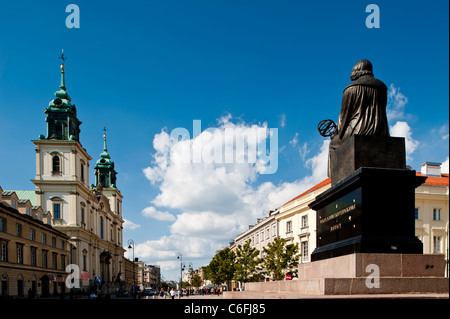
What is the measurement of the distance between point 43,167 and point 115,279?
47.8 metres

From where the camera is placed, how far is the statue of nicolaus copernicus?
10.6 m

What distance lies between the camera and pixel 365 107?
424 inches

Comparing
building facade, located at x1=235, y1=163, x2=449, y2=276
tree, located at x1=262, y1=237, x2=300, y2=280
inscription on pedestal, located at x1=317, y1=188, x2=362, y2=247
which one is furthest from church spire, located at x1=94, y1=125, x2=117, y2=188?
inscription on pedestal, located at x1=317, y1=188, x2=362, y2=247

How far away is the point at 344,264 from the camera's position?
907 cm

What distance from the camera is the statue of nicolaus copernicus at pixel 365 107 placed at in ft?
34.6

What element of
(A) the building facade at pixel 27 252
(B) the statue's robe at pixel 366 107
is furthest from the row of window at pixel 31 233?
(B) the statue's robe at pixel 366 107

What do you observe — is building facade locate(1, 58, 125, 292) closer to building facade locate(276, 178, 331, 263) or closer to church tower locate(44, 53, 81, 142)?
church tower locate(44, 53, 81, 142)

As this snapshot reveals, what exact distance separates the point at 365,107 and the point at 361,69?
4.63 feet

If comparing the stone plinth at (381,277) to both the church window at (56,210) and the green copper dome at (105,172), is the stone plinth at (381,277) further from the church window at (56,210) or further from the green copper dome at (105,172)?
the green copper dome at (105,172)

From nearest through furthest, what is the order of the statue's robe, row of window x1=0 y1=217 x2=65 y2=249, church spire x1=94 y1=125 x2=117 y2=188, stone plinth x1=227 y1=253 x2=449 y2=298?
stone plinth x1=227 y1=253 x2=449 y2=298
the statue's robe
row of window x1=0 y1=217 x2=65 y2=249
church spire x1=94 y1=125 x2=117 y2=188

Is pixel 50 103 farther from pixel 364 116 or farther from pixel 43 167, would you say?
pixel 364 116

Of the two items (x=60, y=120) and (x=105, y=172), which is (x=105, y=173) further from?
(x=60, y=120)

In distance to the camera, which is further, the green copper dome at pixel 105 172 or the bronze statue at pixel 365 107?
the green copper dome at pixel 105 172
